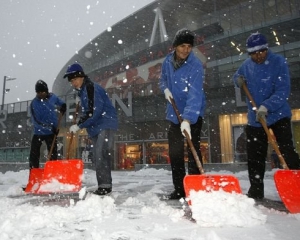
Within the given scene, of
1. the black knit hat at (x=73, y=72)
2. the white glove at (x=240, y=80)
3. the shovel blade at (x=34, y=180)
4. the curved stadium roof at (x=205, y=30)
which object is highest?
the curved stadium roof at (x=205, y=30)

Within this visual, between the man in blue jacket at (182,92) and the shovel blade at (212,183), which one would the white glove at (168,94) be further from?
the shovel blade at (212,183)

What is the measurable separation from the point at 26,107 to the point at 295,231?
19.5 metres

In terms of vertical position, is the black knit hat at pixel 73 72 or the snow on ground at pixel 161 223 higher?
the black knit hat at pixel 73 72

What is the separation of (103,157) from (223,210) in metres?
2.04

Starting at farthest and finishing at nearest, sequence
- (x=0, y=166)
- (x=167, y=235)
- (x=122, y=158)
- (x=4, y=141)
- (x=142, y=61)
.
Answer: (x=4, y=141) < (x=142, y=61) < (x=122, y=158) < (x=0, y=166) < (x=167, y=235)

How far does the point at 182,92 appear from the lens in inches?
121

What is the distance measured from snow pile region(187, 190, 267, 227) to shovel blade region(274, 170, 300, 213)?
1.77ft

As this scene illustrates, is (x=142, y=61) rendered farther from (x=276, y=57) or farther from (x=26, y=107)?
(x=276, y=57)

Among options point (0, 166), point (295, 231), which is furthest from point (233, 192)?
point (0, 166)

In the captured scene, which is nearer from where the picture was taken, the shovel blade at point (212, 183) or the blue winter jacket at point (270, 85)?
the shovel blade at point (212, 183)

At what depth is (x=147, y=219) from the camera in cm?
211

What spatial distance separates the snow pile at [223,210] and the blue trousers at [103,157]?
1728 mm

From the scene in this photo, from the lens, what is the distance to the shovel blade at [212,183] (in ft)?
6.92

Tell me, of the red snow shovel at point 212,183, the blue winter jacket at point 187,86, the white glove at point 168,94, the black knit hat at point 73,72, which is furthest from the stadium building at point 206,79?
the red snow shovel at point 212,183
